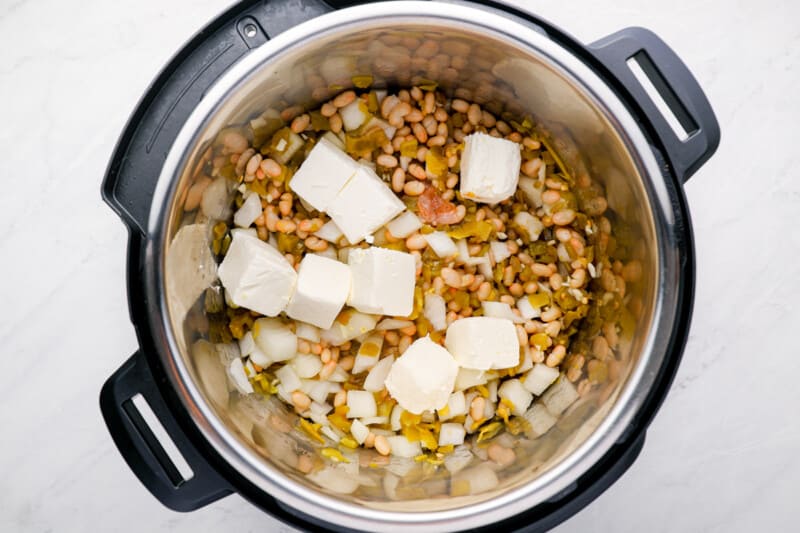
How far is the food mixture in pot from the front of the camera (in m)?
1.10

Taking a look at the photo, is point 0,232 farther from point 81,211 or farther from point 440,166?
point 440,166

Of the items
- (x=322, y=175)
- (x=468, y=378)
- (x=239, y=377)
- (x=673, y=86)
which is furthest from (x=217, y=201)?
(x=673, y=86)

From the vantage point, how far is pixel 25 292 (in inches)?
50.5

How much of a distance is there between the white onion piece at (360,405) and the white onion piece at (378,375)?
0.05 ft

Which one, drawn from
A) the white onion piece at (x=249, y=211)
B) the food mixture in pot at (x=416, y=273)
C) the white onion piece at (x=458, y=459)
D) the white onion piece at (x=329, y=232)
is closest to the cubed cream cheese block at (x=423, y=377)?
the food mixture in pot at (x=416, y=273)

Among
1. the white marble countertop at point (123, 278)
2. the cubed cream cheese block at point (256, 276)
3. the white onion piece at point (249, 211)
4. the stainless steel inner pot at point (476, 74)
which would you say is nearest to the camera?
the stainless steel inner pot at point (476, 74)

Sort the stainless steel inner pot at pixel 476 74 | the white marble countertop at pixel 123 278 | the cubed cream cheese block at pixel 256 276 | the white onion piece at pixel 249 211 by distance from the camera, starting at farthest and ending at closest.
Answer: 1. the white marble countertop at pixel 123 278
2. the white onion piece at pixel 249 211
3. the cubed cream cheese block at pixel 256 276
4. the stainless steel inner pot at pixel 476 74

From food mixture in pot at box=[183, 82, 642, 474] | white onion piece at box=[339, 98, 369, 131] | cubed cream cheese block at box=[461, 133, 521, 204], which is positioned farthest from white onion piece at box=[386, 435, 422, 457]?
white onion piece at box=[339, 98, 369, 131]

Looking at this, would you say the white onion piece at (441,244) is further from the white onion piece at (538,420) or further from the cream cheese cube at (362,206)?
the white onion piece at (538,420)

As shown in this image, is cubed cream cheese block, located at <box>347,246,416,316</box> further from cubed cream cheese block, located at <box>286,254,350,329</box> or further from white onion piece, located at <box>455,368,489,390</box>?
white onion piece, located at <box>455,368,489,390</box>

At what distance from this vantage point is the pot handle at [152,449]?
100 centimetres

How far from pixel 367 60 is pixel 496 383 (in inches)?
22.1

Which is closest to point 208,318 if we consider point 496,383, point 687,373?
point 496,383

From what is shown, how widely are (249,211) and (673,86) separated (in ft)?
2.19
